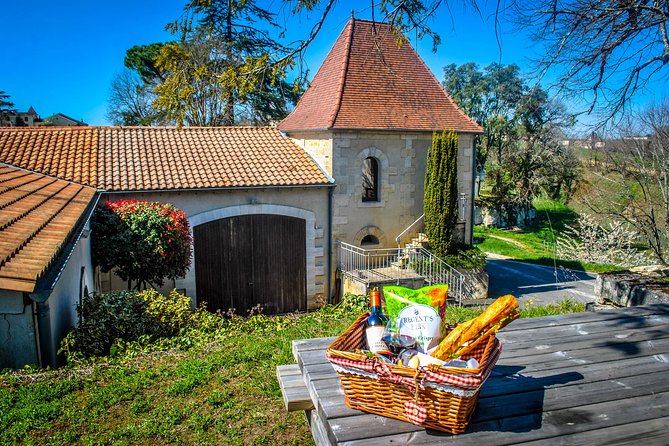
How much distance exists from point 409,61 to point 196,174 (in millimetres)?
7960

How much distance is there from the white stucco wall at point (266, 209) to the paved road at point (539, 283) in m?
5.39

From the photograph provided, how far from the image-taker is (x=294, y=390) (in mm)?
3291

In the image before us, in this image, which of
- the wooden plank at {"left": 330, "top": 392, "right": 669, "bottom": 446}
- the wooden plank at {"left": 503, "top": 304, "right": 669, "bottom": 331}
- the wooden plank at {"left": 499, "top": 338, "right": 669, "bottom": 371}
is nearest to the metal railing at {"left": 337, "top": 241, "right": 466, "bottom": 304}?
the wooden plank at {"left": 503, "top": 304, "right": 669, "bottom": 331}

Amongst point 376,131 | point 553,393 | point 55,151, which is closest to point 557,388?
point 553,393

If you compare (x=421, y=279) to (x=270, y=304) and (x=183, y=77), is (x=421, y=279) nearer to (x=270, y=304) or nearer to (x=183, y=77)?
(x=270, y=304)

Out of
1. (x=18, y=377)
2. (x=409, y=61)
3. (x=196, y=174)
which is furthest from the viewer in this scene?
(x=409, y=61)

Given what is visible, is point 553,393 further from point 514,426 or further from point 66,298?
point 66,298

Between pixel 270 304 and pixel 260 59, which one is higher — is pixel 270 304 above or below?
below

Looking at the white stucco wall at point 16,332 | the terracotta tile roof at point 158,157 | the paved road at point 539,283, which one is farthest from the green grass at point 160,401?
the paved road at point 539,283

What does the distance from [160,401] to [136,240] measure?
6.30 m

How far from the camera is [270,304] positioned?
1395cm

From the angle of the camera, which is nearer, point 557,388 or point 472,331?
point 472,331

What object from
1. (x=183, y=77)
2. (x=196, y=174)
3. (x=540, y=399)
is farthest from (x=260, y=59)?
(x=196, y=174)

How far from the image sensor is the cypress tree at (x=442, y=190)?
14.5 meters
